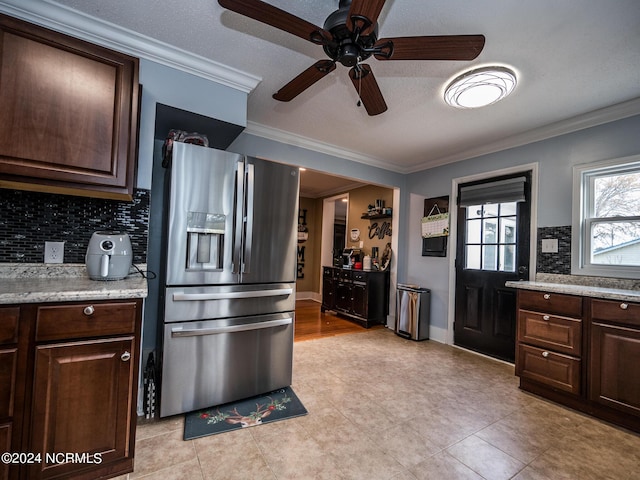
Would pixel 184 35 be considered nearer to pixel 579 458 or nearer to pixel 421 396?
pixel 421 396

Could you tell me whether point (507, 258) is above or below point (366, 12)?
below

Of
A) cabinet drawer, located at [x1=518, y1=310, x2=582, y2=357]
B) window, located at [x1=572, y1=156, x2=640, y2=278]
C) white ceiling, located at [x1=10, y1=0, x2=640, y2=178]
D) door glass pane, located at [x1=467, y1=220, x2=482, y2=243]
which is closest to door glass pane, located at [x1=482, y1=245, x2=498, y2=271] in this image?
door glass pane, located at [x1=467, y1=220, x2=482, y2=243]

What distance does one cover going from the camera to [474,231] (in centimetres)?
357

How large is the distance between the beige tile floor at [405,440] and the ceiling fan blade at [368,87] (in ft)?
6.90

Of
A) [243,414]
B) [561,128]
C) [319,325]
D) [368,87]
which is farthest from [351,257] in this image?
[368,87]

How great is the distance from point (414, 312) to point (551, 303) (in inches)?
68.0

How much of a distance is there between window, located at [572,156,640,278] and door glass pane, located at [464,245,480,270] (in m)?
0.94

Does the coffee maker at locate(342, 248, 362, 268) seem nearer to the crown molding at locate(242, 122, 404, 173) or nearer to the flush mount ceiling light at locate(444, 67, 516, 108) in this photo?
the crown molding at locate(242, 122, 404, 173)

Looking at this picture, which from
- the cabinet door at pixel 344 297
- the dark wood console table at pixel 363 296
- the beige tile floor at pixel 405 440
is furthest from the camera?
the cabinet door at pixel 344 297

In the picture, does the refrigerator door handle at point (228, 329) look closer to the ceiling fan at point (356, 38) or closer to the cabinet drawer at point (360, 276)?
the ceiling fan at point (356, 38)

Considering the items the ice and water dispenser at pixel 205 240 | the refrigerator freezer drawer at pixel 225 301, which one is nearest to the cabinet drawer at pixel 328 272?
the refrigerator freezer drawer at pixel 225 301

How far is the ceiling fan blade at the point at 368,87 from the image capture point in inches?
60.9

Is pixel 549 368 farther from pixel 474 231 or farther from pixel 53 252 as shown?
pixel 53 252

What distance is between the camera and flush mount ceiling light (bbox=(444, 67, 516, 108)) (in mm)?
2027
